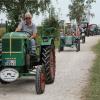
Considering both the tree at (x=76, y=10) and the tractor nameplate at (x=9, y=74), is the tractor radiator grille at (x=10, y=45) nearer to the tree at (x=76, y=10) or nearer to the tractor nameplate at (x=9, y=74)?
the tractor nameplate at (x=9, y=74)

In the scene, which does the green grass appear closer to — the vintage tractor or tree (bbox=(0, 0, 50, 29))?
the vintage tractor

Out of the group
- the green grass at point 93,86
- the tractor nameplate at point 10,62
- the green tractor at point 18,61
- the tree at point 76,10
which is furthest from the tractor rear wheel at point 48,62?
the tree at point 76,10

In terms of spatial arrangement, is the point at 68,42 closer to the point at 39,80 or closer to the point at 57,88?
the point at 57,88

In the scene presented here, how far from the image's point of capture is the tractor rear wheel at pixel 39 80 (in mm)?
11913

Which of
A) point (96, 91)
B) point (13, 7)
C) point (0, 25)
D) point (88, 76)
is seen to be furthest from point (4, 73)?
point (13, 7)

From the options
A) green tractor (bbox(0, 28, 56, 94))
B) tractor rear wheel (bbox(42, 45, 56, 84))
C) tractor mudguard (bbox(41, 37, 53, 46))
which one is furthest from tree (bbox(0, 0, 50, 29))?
green tractor (bbox(0, 28, 56, 94))

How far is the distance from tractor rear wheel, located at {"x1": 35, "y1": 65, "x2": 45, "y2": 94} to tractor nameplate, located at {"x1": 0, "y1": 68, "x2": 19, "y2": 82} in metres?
0.49

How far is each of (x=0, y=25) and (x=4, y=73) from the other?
76.6ft

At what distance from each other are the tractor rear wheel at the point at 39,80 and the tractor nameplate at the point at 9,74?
49cm

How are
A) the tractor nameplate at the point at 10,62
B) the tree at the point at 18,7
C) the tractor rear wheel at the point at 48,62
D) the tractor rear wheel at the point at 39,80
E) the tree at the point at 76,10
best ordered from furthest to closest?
the tree at the point at 76,10 < the tree at the point at 18,7 < the tractor rear wheel at the point at 48,62 < the tractor nameplate at the point at 10,62 < the tractor rear wheel at the point at 39,80

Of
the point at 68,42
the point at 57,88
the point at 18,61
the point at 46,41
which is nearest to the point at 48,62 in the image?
the point at 57,88

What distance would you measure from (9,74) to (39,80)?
0.72 m

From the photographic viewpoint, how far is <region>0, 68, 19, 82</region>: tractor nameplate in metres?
11.9

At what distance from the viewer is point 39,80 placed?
12.0 meters
